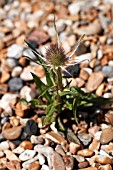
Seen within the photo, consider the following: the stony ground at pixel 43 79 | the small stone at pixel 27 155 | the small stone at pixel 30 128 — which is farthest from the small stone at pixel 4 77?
the small stone at pixel 27 155

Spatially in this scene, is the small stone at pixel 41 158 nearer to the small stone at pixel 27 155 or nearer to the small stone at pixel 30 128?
the small stone at pixel 27 155

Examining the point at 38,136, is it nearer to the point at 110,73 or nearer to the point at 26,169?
the point at 26,169

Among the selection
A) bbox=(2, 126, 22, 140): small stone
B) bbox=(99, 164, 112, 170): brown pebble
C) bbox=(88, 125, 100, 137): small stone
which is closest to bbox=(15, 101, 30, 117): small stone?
bbox=(2, 126, 22, 140): small stone

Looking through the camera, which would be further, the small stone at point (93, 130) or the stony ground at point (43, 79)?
the small stone at point (93, 130)

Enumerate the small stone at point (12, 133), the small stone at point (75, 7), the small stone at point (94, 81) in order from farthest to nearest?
the small stone at point (75, 7) < the small stone at point (94, 81) < the small stone at point (12, 133)

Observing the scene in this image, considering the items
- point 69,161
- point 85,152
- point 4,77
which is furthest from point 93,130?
point 4,77
